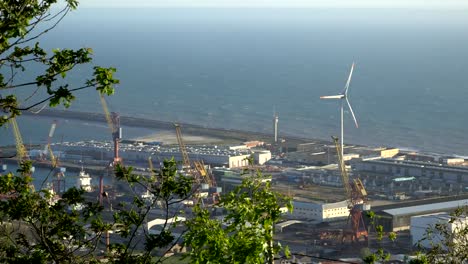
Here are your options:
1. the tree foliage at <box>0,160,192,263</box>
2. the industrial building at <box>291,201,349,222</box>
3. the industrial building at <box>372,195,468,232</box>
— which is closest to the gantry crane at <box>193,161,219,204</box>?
the industrial building at <box>291,201,349,222</box>

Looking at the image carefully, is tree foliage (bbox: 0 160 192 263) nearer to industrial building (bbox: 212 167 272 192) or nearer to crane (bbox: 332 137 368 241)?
crane (bbox: 332 137 368 241)

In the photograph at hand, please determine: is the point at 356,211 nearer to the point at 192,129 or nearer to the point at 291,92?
the point at 192,129

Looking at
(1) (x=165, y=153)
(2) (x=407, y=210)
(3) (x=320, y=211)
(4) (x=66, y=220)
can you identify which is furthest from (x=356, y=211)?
(4) (x=66, y=220)

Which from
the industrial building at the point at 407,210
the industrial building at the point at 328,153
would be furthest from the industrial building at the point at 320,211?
the industrial building at the point at 328,153

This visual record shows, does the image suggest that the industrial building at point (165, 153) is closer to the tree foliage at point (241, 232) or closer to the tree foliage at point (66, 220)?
the tree foliage at point (241, 232)

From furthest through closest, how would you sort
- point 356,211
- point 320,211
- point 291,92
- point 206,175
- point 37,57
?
1. point 291,92
2. point 206,175
3. point 320,211
4. point 356,211
5. point 37,57

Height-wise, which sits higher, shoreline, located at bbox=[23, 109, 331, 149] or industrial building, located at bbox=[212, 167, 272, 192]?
shoreline, located at bbox=[23, 109, 331, 149]
